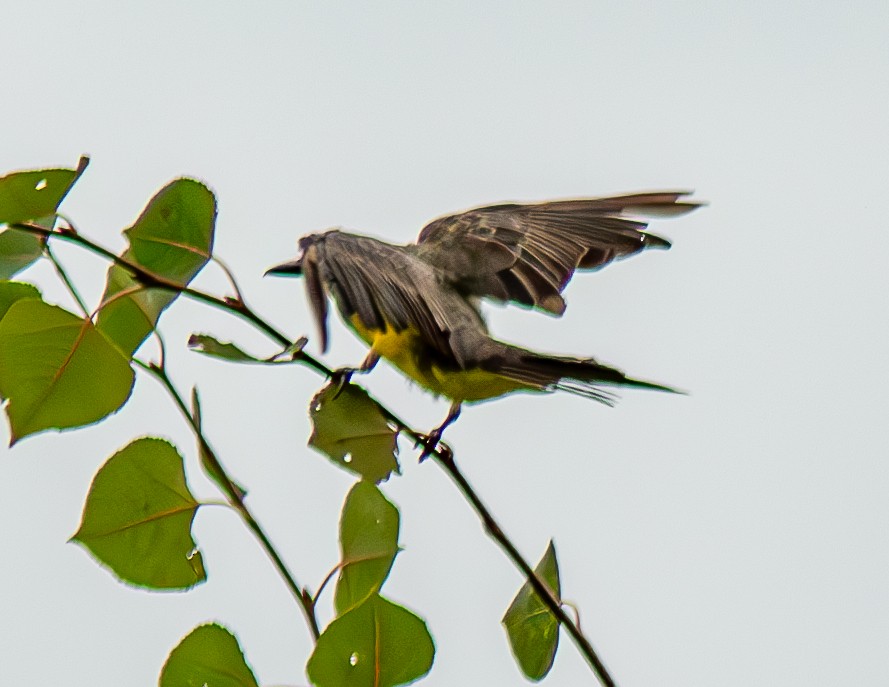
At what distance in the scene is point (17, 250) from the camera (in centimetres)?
158

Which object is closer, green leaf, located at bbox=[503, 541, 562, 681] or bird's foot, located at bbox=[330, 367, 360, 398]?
green leaf, located at bbox=[503, 541, 562, 681]

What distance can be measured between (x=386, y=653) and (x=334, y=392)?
24.9 inches

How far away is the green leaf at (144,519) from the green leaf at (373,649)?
33 centimetres

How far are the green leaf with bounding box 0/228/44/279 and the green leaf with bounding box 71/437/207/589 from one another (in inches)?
11.9

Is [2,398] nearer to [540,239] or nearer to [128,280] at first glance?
[128,280]

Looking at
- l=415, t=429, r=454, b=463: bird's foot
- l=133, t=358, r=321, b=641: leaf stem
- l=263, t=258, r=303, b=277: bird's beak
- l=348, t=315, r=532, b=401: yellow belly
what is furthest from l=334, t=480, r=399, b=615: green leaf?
l=263, t=258, r=303, b=277: bird's beak

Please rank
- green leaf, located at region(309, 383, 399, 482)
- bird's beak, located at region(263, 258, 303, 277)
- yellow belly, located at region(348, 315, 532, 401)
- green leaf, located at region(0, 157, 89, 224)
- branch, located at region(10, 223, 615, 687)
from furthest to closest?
bird's beak, located at region(263, 258, 303, 277)
yellow belly, located at region(348, 315, 532, 401)
green leaf, located at region(309, 383, 399, 482)
green leaf, located at region(0, 157, 89, 224)
branch, located at region(10, 223, 615, 687)

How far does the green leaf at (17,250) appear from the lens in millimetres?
1575

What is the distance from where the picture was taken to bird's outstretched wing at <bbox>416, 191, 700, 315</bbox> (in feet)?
9.15

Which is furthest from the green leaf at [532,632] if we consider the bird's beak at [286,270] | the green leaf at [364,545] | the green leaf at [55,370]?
the bird's beak at [286,270]

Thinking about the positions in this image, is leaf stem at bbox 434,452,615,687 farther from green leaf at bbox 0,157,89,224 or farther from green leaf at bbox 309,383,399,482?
green leaf at bbox 0,157,89,224

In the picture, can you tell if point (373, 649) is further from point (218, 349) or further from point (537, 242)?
point (537, 242)

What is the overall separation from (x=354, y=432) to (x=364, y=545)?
1.20ft

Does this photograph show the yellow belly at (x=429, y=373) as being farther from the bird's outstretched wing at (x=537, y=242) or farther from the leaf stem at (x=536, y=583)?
the leaf stem at (x=536, y=583)
